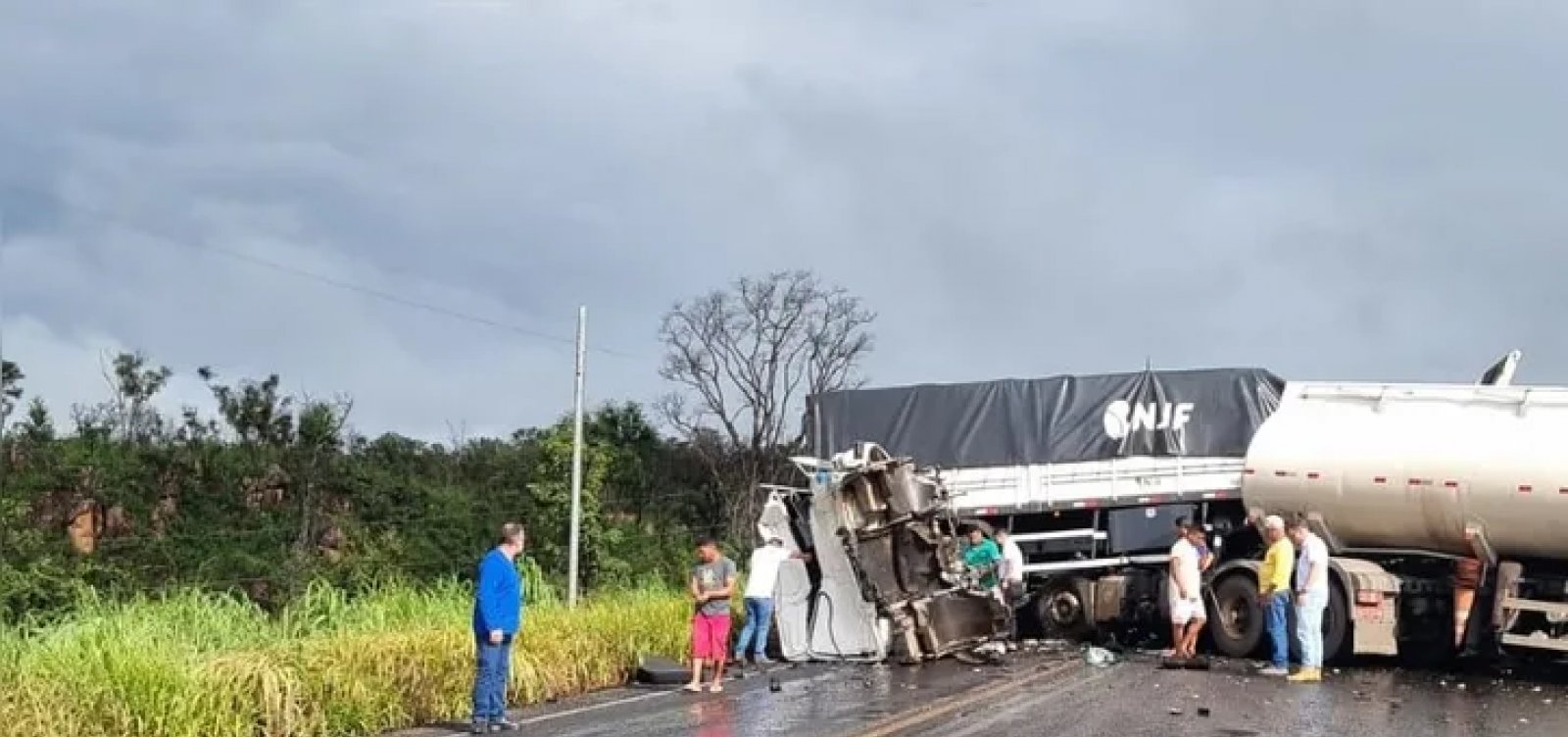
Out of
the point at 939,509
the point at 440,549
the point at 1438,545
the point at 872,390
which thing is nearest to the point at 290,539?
the point at 440,549

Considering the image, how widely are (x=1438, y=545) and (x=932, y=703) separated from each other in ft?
21.8

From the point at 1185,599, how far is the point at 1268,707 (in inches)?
157

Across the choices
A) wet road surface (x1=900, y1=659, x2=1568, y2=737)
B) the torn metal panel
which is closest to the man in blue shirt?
wet road surface (x1=900, y1=659, x2=1568, y2=737)

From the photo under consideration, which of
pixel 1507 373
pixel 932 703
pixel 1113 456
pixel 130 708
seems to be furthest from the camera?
pixel 1113 456

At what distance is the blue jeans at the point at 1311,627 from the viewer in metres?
15.5

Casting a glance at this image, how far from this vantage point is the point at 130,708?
1041cm

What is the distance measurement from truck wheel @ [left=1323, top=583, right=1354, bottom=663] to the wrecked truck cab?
3.42 meters

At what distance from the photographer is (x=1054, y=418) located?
19859 millimetres

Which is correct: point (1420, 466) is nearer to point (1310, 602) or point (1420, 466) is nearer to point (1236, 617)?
point (1310, 602)

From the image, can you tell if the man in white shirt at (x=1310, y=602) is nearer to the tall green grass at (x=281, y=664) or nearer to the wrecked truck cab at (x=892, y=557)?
the wrecked truck cab at (x=892, y=557)

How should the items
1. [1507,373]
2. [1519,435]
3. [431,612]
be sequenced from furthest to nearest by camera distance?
[1507,373] → [1519,435] → [431,612]

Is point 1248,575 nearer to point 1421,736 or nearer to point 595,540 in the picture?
point 1421,736

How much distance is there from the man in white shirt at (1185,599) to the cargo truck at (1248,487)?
0.78 meters

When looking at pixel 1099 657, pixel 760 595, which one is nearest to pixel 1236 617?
pixel 1099 657
